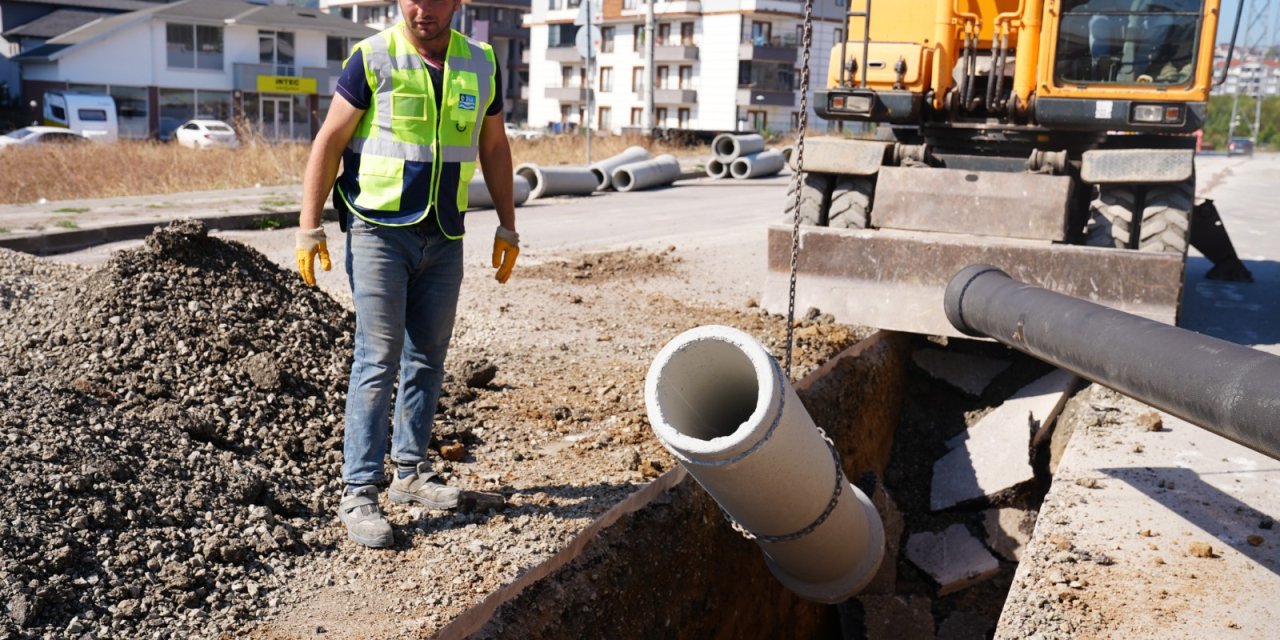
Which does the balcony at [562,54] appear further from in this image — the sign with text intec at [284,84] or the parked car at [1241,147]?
the parked car at [1241,147]

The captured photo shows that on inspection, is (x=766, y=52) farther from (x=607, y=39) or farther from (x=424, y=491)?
(x=424, y=491)

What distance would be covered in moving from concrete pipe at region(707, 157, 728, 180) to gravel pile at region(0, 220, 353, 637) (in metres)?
18.7

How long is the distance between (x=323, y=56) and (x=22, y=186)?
36.6m

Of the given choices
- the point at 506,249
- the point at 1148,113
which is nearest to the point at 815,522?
the point at 506,249

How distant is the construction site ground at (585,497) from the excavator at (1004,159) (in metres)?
0.67

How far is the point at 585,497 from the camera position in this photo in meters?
4.85

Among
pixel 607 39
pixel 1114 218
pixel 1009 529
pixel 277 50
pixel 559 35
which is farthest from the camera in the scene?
pixel 559 35

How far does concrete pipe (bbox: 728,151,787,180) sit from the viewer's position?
24641 millimetres

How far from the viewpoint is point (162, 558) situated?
12.3ft

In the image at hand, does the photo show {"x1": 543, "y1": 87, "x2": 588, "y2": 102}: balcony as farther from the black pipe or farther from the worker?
the worker

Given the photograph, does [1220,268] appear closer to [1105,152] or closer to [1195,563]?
[1105,152]

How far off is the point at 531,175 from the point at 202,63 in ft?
114

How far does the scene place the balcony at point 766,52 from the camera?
185ft

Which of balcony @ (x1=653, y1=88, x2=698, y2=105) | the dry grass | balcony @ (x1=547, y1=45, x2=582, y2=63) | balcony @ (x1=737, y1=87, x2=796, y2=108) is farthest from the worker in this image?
balcony @ (x1=547, y1=45, x2=582, y2=63)
